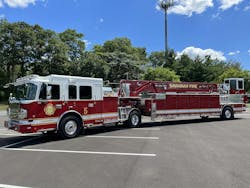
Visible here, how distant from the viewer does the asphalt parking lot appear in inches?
210

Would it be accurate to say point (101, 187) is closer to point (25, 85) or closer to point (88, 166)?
point (88, 166)

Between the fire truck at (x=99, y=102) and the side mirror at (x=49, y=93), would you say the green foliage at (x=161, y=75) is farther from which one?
the side mirror at (x=49, y=93)

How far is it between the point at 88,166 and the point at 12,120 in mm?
5324

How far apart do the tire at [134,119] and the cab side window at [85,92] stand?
10.5ft

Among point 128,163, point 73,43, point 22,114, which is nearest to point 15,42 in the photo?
point 73,43

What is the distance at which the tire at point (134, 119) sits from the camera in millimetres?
14117

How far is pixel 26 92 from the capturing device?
10281 millimetres

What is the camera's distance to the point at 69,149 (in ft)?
28.1

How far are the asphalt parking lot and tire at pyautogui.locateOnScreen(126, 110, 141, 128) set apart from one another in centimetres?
380

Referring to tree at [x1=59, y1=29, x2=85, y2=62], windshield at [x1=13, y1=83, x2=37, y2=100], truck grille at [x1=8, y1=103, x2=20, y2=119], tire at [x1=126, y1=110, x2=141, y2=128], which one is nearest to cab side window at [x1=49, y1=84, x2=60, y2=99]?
windshield at [x1=13, y1=83, x2=37, y2=100]

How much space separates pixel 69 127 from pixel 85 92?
1.77 metres

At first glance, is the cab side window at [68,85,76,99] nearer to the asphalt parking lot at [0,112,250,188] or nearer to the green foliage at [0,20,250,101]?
the asphalt parking lot at [0,112,250,188]

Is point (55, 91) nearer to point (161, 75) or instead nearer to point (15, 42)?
point (15, 42)

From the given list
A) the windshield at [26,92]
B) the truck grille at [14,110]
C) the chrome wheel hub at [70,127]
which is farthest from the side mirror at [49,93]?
the chrome wheel hub at [70,127]
